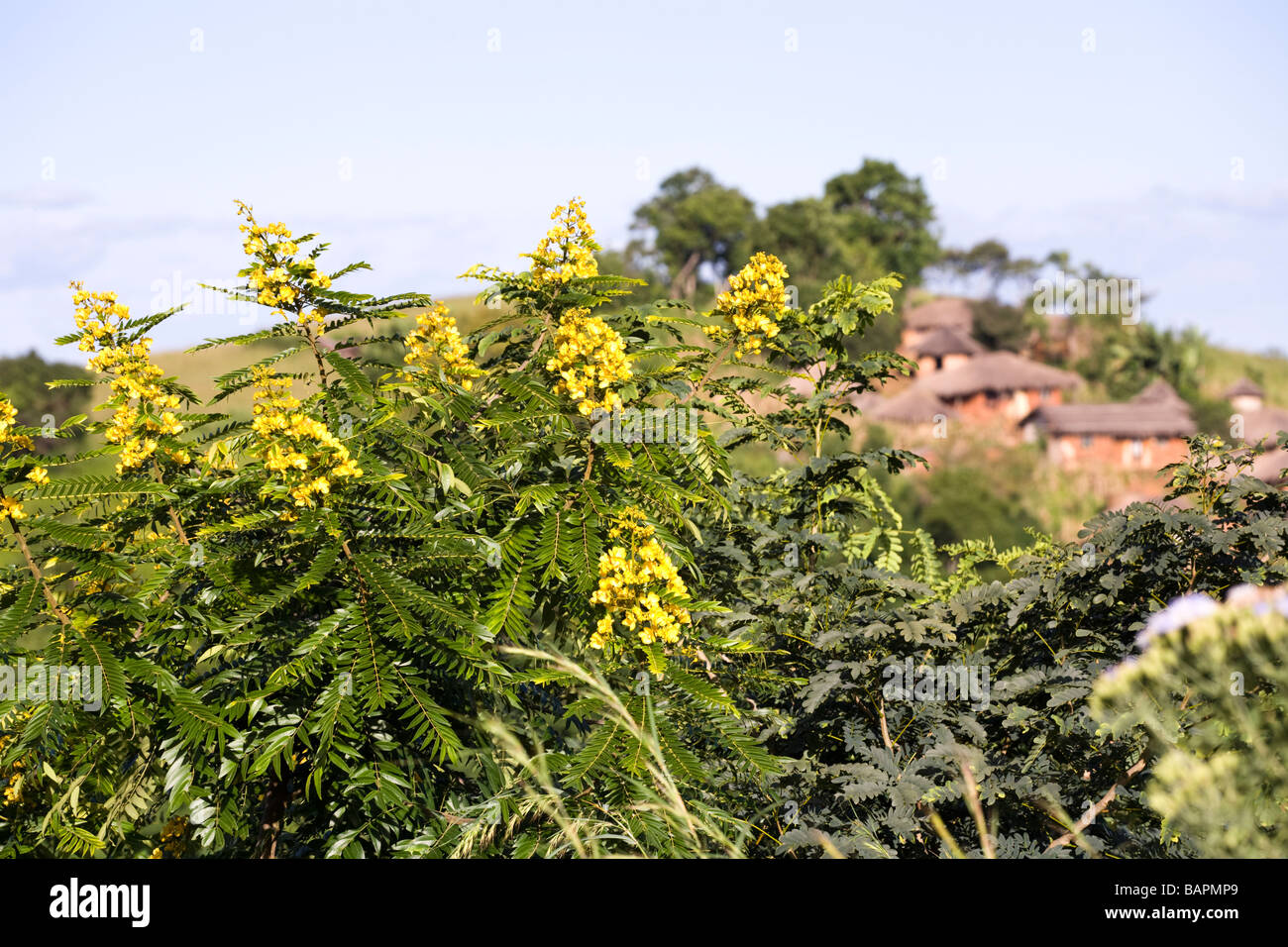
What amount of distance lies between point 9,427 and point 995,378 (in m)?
79.8

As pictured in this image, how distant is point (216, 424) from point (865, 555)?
3273 millimetres

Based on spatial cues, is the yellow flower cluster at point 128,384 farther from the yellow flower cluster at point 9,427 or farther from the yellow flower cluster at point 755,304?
the yellow flower cluster at point 755,304

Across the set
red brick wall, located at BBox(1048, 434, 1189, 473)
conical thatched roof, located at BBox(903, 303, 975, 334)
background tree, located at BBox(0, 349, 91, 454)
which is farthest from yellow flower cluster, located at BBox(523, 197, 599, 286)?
conical thatched roof, located at BBox(903, 303, 975, 334)

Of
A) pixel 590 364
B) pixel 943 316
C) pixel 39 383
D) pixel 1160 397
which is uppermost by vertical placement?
pixel 590 364

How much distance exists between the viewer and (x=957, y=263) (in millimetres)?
128875

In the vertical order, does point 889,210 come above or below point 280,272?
above

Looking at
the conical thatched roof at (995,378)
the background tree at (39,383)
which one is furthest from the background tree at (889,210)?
the background tree at (39,383)

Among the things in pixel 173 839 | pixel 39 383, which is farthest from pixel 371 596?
pixel 39 383

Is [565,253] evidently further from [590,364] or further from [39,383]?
[39,383]

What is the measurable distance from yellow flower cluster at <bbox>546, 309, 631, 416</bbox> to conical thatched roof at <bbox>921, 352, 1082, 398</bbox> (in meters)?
77.9

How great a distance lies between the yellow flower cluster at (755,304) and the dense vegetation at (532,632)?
21 millimetres

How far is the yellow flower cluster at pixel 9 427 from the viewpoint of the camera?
3.53 metres

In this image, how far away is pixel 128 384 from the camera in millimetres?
3885

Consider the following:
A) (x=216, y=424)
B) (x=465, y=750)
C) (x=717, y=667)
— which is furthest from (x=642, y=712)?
(x=216, y=424)
